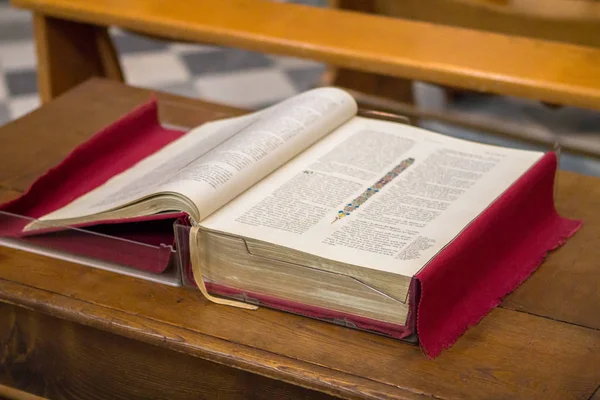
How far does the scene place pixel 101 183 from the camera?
98cm

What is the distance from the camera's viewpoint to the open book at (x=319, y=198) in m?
0.75

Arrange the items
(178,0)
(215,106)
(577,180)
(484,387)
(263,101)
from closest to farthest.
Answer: (484,387), (577,180), (215,106), (178,0), (263,101)

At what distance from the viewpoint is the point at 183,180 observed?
82 centimetres

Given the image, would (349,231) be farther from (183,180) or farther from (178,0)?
(178,0)

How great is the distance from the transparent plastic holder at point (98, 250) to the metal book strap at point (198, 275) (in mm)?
23

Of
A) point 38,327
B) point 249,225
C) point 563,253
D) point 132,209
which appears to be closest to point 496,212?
point 563,253

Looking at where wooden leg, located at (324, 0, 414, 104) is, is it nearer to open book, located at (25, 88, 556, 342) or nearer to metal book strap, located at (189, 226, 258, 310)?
open book, located at (25, 88, 556, 342)

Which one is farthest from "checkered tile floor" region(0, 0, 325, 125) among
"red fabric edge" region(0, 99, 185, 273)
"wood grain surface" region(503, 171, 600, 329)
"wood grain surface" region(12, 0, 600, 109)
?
"wood grain surface" region(503, 171, 600, 329)

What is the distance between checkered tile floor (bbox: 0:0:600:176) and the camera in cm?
237

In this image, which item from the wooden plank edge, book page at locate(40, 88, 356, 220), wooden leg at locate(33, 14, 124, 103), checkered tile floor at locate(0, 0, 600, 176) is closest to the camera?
the wooden plank edge

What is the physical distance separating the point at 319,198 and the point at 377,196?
0.06 m

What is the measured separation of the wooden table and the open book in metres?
0.04

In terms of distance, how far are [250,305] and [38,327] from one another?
22 centimetres

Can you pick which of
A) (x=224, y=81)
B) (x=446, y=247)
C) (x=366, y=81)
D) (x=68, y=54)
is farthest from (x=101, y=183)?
(x=224, y=81)
